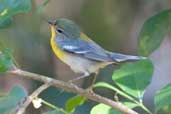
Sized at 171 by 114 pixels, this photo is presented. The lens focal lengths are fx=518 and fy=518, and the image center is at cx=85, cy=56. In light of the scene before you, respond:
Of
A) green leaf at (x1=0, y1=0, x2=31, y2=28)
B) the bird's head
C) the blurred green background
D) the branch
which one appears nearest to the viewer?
the branch

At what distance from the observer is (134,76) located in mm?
1298

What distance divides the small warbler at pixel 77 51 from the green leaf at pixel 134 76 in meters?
0.36

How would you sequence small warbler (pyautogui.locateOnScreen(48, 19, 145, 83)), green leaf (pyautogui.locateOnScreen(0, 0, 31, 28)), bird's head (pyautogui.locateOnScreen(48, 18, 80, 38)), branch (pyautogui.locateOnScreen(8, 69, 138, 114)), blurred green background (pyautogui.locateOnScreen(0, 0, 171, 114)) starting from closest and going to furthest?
1. branch (pyautogui.locateOnScreen(8, 69, 138, 114))
2. green leaf (pyautogui.locateOnScreen(0, 0, 31, 28))
3. small warbler (pyautogui.locateOnScreen(48, 19, 145, 83))
4. bird's head (pyautogui.locateOnScreen(48, 18, 80, 38))
5. blurred green background (pyautogui.locateOnScreen(0, 0, 171, 114))

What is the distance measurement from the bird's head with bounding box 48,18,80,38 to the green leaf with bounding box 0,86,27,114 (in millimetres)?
720

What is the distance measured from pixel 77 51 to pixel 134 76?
654 millimetres

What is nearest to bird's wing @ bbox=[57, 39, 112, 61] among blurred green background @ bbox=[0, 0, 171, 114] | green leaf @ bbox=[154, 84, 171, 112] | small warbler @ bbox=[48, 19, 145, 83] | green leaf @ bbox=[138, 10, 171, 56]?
small warbler @ bbox=[48, 19, 145, 83]

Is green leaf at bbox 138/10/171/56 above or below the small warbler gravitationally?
above

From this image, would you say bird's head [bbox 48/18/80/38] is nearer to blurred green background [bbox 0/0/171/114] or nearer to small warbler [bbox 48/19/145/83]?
small warbler [bbox 48/19/145/83]

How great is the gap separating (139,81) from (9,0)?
0.41 metres

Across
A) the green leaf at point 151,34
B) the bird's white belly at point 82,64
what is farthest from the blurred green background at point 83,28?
the green leaf at point 151,34

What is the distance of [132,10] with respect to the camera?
2662 mm

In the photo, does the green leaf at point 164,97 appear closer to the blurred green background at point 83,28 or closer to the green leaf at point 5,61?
the green leaf at point 5,61

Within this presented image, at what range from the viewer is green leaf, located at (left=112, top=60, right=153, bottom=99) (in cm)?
129

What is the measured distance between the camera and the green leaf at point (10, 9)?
1.35m
